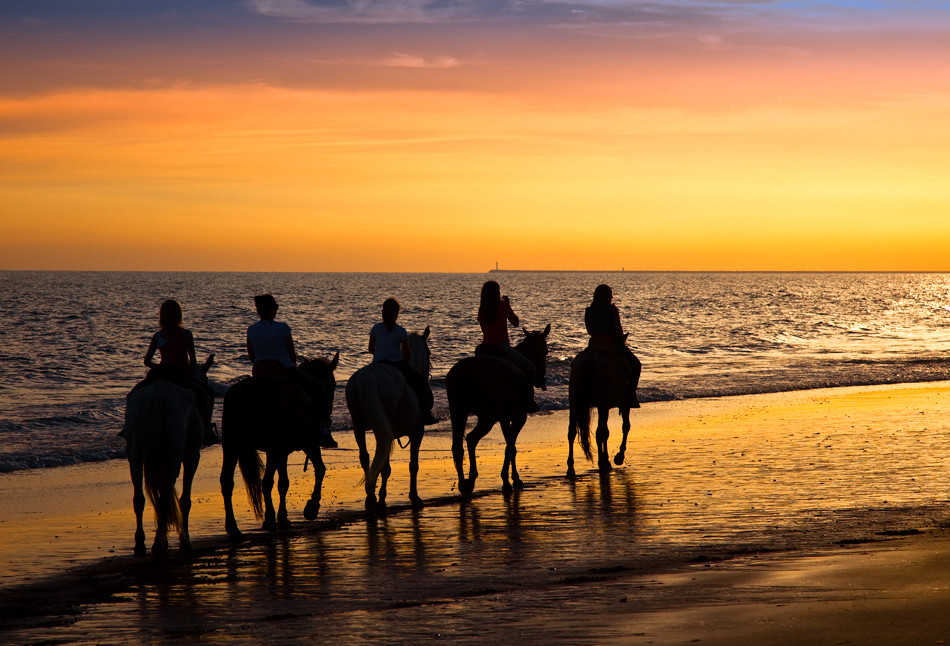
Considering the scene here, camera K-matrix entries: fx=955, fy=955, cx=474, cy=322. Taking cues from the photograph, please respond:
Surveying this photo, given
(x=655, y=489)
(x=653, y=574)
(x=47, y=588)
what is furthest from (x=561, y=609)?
(x=655, y=489)

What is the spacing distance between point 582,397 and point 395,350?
371cm

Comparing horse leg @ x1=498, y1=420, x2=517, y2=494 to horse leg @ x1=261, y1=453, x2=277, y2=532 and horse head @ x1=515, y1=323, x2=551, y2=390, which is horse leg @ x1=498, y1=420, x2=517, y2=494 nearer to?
horse head @ x1=515, y1=323, x2=551, y2=390

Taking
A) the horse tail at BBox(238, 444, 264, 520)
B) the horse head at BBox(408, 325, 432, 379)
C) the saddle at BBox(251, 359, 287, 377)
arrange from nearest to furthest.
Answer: the horse tail at BBox(238, 444, 264, 520), the saddle at BBox(251, 359, 287, 377), the horse head at BBox(408, 325, 432, 379)

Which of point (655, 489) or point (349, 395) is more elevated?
point (349, 395)

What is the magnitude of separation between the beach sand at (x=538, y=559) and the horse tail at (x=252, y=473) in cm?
34

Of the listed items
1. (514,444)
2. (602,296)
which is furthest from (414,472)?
(602,296)

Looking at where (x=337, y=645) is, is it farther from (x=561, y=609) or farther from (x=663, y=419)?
(x=663, y=419)

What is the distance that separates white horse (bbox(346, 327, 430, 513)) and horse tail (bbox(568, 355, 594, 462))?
10.8 ft

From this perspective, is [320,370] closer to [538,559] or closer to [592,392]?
[538,559]

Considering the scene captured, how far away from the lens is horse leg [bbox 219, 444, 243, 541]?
32.0ft

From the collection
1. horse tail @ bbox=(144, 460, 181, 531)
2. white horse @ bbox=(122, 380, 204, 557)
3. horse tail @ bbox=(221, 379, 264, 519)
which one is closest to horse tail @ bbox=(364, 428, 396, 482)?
horse tail @ bbox=(221, 379, 264, 519)

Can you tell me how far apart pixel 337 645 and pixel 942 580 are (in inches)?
166

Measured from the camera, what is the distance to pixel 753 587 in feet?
22.2

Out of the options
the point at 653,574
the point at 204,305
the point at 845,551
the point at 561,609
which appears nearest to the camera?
the point at 561,609
